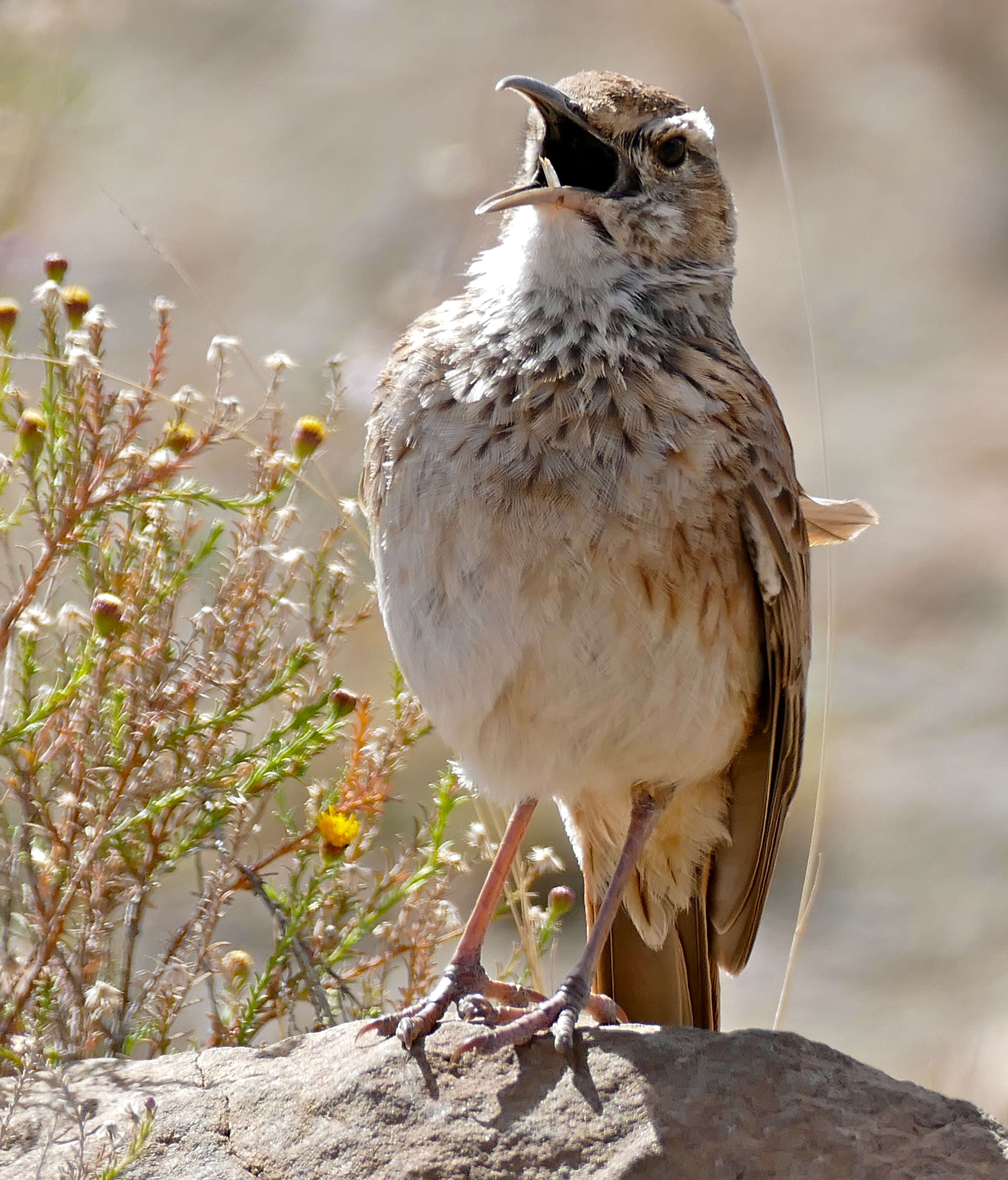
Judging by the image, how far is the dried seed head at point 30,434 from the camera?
3.28 metres

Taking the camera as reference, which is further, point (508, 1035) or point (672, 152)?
point (672, 152)

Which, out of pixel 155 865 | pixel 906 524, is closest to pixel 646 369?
pixel 155 865

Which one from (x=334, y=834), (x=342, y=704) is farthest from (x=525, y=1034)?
(x=342, y=704)

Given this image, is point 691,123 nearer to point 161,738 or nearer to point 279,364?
point 279,364

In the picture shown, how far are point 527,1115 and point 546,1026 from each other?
250 mm

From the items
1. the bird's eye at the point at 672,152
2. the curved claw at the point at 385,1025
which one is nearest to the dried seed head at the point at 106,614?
the curved claw at the point at 385,1025

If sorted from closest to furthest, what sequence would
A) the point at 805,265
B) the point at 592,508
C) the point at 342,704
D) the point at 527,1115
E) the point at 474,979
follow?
the point at 527,1115
the point at 592,508
the point at 342,704
the point at 474,979
the point at 805,265

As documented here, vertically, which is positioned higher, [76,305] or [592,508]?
[76,305]

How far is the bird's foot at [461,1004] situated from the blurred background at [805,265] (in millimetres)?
2324

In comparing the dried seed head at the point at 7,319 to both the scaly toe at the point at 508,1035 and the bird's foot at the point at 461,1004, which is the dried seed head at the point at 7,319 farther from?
the scaly toe at the point at 508,1035

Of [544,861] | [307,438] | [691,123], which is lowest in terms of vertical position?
[544,861]

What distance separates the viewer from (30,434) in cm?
329

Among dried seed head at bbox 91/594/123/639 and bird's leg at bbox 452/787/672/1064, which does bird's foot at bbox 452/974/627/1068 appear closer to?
bird's leg at bbox 452/787/672/1064

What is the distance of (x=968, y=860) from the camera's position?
22.7 feet
